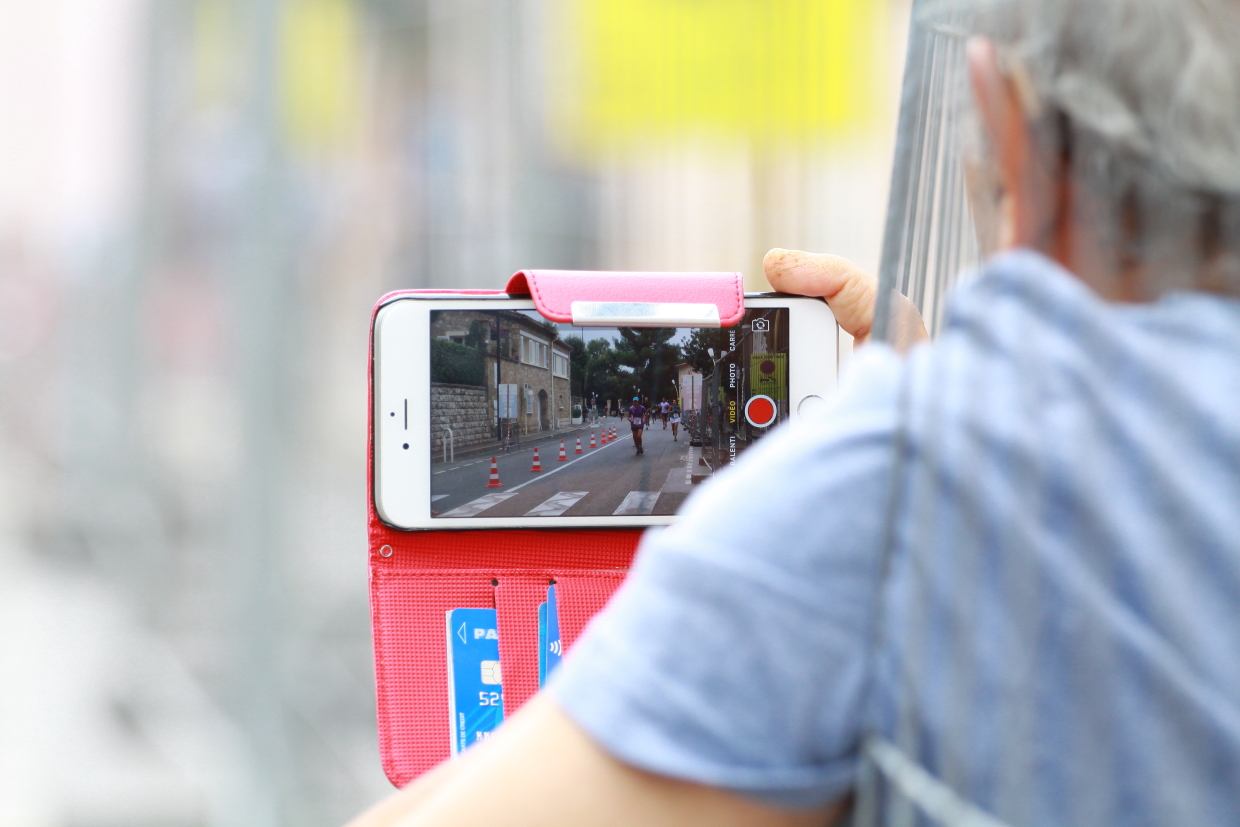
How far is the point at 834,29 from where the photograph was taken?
6.46 ft

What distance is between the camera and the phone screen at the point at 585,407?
614 mm

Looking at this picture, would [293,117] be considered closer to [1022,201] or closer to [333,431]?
[333,431]

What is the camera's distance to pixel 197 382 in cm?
161

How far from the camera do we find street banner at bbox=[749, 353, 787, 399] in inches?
24.7

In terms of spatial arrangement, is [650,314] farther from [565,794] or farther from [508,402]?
[565,794]

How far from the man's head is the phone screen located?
14.3 inches

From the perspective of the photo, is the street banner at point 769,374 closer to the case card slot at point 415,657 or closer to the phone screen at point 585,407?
the phone screen at point 585,407

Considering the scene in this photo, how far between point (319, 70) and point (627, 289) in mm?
1324

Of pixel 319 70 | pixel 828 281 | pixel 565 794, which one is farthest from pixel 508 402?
pixel 319 70

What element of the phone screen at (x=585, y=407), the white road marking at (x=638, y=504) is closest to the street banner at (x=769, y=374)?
the phone screen at (x=585, y=407)

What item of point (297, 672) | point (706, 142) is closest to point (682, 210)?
point (706, 142)

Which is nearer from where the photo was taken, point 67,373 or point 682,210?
point 67,373

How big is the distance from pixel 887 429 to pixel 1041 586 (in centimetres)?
6

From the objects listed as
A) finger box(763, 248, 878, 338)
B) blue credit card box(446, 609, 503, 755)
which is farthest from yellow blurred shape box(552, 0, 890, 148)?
blue credit card box(446, 609, 503, 755)
